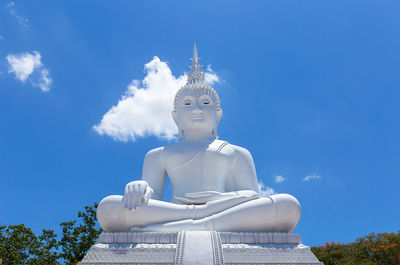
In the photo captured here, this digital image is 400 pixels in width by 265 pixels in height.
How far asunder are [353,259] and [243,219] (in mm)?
8530

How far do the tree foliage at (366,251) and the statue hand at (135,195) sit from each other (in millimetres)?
8859

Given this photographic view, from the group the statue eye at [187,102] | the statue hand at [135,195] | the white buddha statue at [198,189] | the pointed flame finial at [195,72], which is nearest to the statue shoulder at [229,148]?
the white buddha statue at [198,189]

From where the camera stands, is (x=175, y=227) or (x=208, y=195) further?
(x=208, y=195)

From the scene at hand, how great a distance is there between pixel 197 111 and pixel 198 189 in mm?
1544

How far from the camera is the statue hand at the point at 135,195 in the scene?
547cm

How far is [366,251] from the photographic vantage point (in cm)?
1266

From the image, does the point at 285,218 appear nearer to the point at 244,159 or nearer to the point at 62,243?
the point at 244,159

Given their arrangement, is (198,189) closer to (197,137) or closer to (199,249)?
(197,137)

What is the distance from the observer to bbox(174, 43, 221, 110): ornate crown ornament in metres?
7.61

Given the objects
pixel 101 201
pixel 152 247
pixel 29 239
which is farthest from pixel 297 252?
pixel 29 239

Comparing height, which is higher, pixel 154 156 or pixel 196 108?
pixel 196 108

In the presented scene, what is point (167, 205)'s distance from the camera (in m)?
5.72

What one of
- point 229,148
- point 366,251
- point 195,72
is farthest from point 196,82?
point 366,251

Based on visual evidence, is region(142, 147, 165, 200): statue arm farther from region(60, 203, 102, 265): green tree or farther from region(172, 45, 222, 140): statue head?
region(60, 203, 102, 265): green tree
